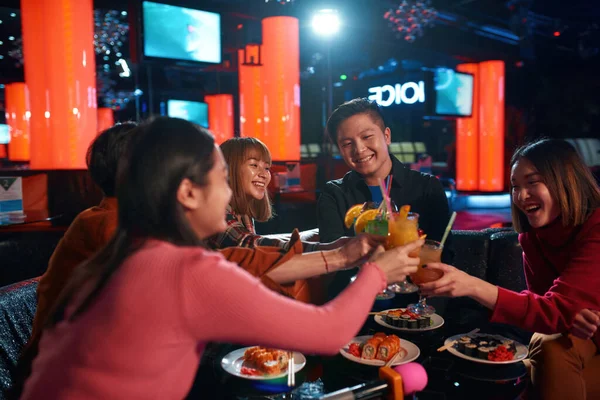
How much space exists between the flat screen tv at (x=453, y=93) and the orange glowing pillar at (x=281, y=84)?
378 centimetres

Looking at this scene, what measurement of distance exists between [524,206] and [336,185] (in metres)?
1.10

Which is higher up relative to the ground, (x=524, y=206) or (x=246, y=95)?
(x=246, y=95)

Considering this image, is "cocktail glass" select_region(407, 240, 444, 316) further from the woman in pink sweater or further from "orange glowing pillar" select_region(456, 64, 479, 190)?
"orange glowing pillar" select_region(456, 64, 479, 190)

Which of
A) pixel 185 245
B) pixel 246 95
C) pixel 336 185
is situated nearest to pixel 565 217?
pixel 336 185

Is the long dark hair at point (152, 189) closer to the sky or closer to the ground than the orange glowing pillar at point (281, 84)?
closer to the ground

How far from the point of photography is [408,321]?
174 cm

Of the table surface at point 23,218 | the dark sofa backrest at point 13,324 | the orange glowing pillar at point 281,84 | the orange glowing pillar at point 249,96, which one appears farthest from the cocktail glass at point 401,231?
the orange glowing pillar at point 249,96

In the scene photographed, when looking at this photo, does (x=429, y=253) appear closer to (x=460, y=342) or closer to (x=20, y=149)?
(x=460, y=342)

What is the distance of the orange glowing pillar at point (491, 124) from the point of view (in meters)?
11.0

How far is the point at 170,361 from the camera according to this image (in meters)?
0.98

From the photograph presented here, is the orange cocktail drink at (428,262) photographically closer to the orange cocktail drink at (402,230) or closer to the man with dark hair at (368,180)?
the orange cocktail drink at (402,230)

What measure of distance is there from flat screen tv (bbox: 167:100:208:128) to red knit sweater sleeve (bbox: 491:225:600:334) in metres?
12.6

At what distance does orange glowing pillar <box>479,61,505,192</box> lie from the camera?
10977mm

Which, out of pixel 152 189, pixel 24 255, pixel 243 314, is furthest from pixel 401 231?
pixel 24 255
